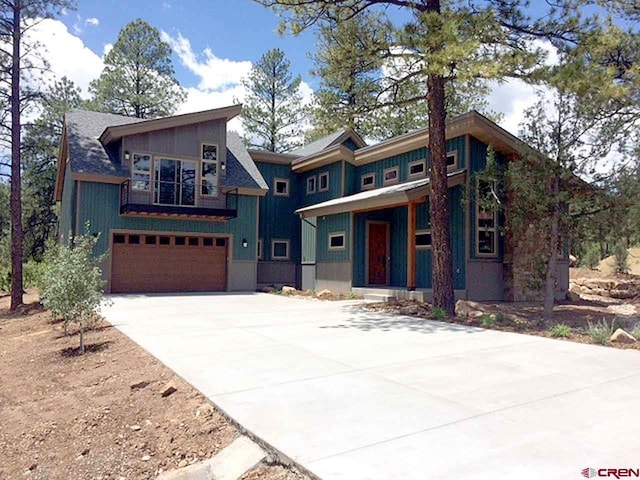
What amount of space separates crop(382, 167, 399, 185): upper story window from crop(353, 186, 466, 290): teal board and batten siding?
949 mm

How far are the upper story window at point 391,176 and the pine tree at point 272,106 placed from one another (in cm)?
1611

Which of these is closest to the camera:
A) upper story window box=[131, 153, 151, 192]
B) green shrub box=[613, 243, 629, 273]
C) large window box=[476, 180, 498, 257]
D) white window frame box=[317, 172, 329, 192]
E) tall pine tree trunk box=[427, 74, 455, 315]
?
tall pine tree trunk box=[427, 74, 455, 315]

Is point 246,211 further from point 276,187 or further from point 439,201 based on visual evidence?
point 439,201

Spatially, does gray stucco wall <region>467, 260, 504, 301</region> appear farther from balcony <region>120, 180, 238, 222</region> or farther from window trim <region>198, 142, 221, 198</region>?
window trim <region>198, 142, 221, 198</region>

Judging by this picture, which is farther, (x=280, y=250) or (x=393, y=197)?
(x=280, y=250)

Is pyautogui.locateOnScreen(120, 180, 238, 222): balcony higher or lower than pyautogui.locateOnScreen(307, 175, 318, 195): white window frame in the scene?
lower

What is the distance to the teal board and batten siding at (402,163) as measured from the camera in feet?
45.3

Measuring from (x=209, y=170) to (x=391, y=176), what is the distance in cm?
674

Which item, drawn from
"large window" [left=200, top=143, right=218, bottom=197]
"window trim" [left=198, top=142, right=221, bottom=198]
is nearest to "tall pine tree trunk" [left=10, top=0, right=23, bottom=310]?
"window trim" [left=198, top=142, right=221, bottom=198]

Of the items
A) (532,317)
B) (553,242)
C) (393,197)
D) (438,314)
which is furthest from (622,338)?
(393,197)

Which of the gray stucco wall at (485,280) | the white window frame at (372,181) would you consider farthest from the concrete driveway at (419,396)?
the white window frame at (372,181)

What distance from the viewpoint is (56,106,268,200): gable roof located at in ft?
52.6

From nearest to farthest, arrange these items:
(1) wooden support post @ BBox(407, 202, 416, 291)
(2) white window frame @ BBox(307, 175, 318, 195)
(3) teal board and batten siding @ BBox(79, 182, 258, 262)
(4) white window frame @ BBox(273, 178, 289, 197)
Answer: (1) wooden support post @ BBox(407, 202, 416, 291)
(3) teal board and batten siding @ BBox(79, 182, 258, 262)
(2) white window frame @ BBox(307, 175, 318, 195)
(4) white window frame @ BBox(273, 178, 289, 197)

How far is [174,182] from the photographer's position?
55.5 feet
